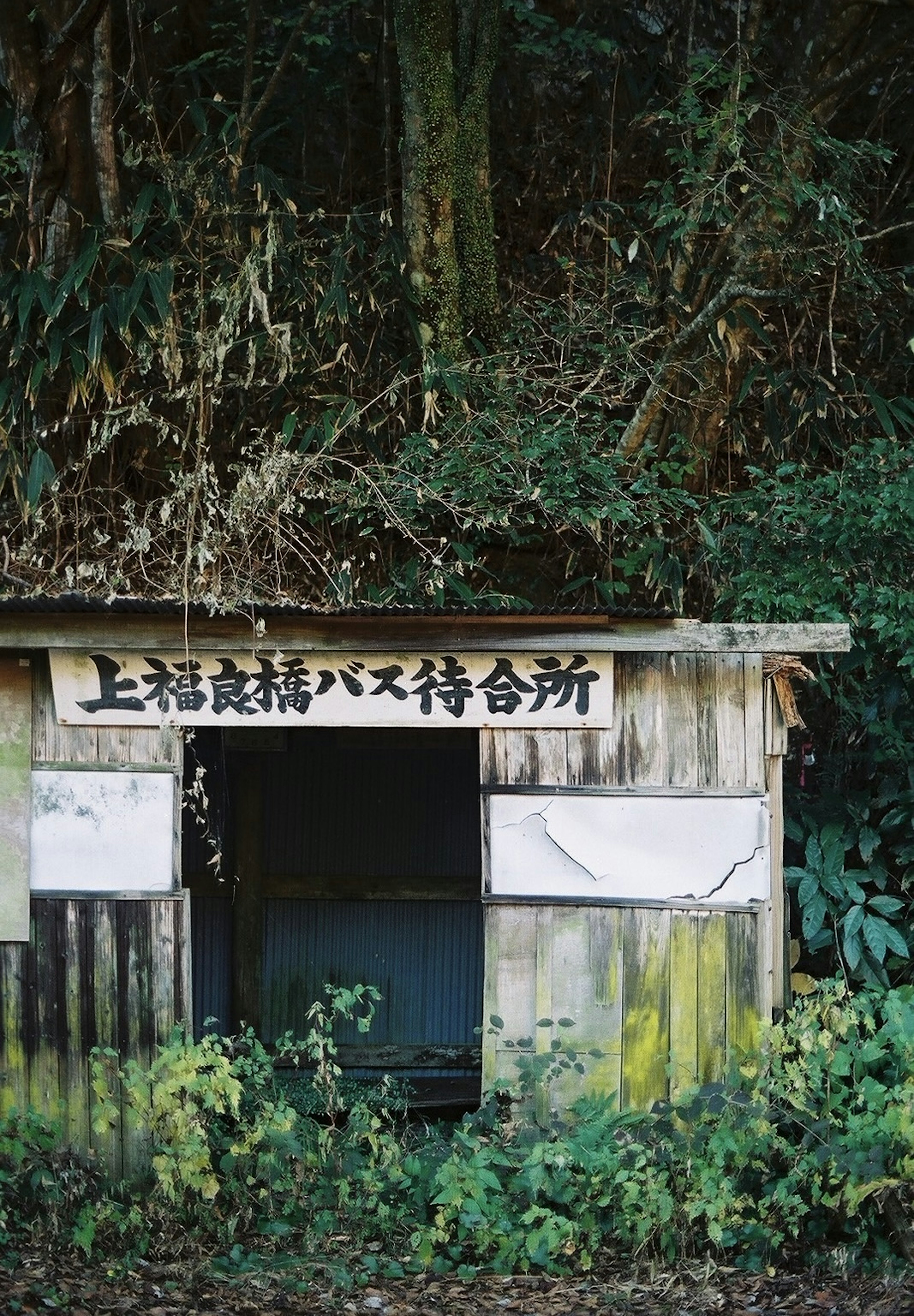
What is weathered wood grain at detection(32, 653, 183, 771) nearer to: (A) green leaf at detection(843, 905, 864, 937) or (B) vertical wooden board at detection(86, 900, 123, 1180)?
(B) vertical wooden board at detection(86, 900, 123, 1180)

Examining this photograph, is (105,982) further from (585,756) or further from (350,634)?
(585,756)

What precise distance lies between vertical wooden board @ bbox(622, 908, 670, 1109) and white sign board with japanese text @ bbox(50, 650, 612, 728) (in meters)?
0.97

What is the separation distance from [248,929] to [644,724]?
13.6ft

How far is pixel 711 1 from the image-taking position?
9688 millimetres

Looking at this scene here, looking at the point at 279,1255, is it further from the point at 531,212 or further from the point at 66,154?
the point at 531,212

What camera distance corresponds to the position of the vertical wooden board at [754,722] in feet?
20.2

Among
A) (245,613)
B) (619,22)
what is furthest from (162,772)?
(619,22)

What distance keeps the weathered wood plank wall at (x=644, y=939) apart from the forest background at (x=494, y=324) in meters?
1.46

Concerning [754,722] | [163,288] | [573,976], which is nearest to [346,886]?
[573,976]

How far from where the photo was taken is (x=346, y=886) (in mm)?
9188

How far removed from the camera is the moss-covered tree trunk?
27.9 ft

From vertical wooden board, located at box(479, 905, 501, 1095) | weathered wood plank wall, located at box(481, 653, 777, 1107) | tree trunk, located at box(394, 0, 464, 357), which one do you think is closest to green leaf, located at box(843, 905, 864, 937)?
weathered wood plank wall, located at box(481, 653, 777, 1107)

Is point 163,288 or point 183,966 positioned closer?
point 183,966

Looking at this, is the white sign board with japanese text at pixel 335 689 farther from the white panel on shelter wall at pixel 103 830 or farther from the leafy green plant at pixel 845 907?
the leafy green plant at pixel 845 907
